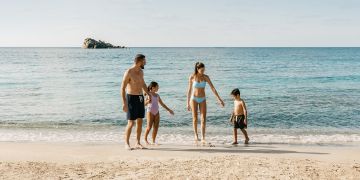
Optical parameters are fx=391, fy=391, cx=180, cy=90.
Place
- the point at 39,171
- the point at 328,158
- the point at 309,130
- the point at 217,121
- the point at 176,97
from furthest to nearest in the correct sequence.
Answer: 1. the point at 176,97
2. the point at 217,121
3. the point at 309,130
4. the point at 328,158
5. the point at 39,171

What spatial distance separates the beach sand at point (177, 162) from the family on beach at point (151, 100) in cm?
54

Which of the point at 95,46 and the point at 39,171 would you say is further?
the point at 95,46

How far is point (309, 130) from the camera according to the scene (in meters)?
12.7

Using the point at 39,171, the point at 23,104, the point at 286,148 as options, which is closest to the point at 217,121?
the point at 286,148

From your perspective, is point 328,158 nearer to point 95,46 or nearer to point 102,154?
point 102,154

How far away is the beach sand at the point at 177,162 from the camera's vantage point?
21.5ft

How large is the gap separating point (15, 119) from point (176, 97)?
931 cm

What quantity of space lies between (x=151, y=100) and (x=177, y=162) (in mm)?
2176

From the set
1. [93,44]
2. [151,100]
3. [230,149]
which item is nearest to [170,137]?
[151,100]

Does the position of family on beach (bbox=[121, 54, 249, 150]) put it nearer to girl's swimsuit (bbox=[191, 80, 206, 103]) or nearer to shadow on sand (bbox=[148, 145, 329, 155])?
girl's swimsuit (bbox=[191, 80, 206, 103])

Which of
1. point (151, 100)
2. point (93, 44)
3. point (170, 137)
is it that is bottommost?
point (170, 137)

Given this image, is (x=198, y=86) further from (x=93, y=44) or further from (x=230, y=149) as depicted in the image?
(x=93, y=44)

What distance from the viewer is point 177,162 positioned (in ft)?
24.2

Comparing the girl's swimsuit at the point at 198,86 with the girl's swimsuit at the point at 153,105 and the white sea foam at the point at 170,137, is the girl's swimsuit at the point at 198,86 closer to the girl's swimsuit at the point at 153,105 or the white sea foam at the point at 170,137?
the girl's swimsuit at the point at 153,105
